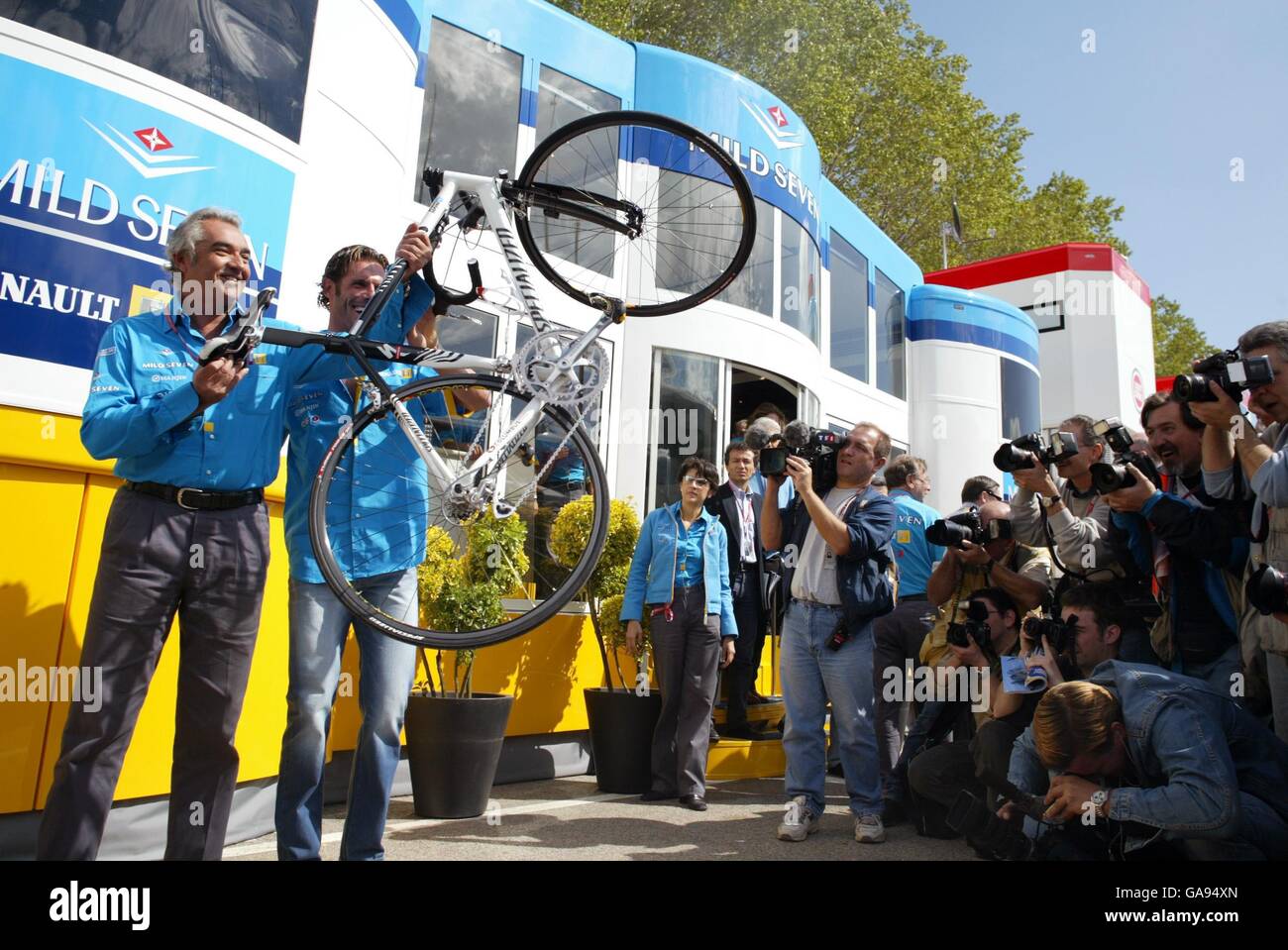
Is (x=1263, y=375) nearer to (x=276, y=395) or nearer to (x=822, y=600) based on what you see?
(x=822, y=600)

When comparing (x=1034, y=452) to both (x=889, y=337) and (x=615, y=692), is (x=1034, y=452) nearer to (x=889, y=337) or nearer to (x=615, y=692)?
(x=615, y=692)

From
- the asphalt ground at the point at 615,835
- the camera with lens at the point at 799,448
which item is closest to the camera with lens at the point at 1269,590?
the asphalt ground at the point at 615,835

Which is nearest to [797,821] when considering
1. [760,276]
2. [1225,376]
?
[1225,376]

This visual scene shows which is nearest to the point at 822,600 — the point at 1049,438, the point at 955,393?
the point at 1049,438

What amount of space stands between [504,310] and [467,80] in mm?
6125

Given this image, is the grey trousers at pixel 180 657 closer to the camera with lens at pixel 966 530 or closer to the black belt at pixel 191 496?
the black belt at pixel 191 496

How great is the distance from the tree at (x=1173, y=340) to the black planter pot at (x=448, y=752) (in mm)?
33677

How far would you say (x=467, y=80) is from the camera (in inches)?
322

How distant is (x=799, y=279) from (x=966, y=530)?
664 centimetres

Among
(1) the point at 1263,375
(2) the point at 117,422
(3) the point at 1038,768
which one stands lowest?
(3) the point at 1038,768

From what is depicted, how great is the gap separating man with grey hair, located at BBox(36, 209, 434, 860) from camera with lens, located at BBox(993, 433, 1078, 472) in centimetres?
236

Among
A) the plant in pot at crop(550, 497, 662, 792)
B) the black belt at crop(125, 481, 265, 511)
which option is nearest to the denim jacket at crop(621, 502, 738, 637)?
the plant in pot at crop(550, 497, 662, 792)

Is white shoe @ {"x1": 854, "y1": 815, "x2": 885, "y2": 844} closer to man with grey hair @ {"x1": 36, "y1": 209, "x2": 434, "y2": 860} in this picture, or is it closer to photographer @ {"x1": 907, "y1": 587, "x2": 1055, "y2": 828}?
photographer @ {"x1": 907, "y1": 587, "x2": 1055, "y2": 828}

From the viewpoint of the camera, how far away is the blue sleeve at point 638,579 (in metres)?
5.51
